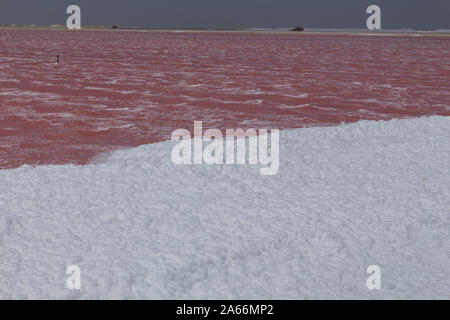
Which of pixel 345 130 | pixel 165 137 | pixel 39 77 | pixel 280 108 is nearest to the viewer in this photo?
pixel 345 130

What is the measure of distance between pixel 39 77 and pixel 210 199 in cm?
1698

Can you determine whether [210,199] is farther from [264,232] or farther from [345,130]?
[345,130]

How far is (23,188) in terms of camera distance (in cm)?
654

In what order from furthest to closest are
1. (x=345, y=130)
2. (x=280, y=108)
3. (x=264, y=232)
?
1. (x=280, y=108)
2. (x=345, y=130)
3. (x=264, y=232)

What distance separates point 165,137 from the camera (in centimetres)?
1080

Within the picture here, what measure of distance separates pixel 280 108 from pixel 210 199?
8.81 meters

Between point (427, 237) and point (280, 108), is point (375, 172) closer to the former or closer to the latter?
point (427, 237)

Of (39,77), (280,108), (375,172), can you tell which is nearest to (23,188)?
(375,172)

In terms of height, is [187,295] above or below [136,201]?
below

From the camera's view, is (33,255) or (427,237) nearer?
(33,255)
